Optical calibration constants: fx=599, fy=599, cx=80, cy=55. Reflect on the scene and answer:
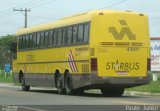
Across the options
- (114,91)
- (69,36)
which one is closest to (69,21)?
(69,36)

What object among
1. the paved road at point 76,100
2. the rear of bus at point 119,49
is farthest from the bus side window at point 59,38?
the paved road at point 76,100

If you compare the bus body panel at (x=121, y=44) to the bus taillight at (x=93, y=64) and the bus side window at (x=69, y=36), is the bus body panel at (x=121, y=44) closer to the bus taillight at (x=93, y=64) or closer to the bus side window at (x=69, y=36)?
the bus taillight at (x=93, y=64)

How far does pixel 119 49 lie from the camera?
27297mm

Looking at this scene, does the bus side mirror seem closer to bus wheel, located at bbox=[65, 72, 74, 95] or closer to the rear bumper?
bus wheel, located at bbox=[65, 72, 74, 95]

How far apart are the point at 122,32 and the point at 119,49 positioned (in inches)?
31.1

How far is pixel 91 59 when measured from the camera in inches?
1056

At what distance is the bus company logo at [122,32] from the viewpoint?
27.2m

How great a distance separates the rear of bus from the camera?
26906 millimetres

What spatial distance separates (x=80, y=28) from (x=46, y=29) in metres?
4.36

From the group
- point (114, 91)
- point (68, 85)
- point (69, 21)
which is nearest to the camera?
point (68, 85)

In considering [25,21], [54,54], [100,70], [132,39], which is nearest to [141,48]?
[132,39]

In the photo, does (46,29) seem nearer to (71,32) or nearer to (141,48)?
(71,32)

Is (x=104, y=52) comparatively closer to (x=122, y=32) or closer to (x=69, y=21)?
(x=122, y=32)

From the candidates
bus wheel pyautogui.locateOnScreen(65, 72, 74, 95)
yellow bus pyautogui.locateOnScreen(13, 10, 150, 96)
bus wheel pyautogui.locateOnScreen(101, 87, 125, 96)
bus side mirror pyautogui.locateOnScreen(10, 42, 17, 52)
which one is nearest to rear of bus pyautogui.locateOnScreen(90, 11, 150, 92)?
yellow bus pyautogui.locateOnScreen(13, 10, 150, 96)
